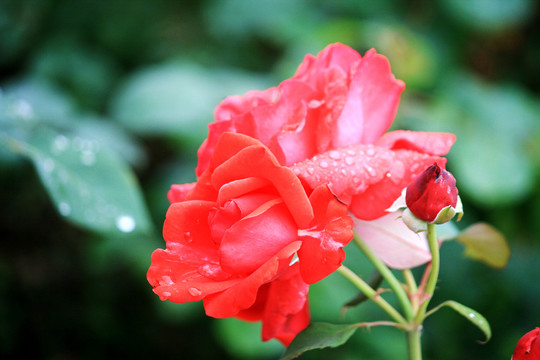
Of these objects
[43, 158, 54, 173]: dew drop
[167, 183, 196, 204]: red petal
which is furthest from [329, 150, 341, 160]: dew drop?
[43, 158, 54, 173]: dew drop

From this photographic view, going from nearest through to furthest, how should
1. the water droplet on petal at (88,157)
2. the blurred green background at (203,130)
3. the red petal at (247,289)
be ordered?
the red petal at (247,289) < the water droplet on petal at (88,157) < the blurred green background at (203,130)

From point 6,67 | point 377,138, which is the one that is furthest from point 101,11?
point 377,138

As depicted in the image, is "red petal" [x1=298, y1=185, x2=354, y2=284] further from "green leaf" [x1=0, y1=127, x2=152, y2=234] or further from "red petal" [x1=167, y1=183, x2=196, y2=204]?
"green leaf" [x1=0, y1=127, x2=152, y2=234]

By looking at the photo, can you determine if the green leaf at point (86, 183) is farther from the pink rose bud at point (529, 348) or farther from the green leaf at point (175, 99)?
the green leaf at point (175, 99)

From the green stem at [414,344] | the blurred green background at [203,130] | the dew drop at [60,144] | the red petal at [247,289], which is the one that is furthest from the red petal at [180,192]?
the blurred green background at [203,130]

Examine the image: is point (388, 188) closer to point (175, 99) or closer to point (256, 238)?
point (256, 238)

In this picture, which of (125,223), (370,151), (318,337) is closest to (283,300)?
(318,337)
